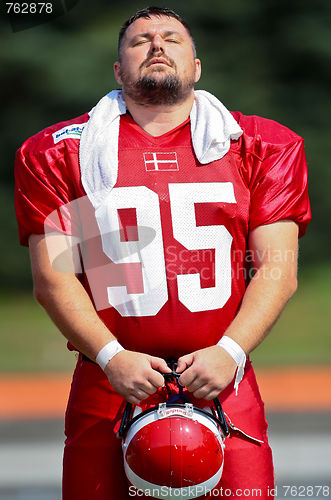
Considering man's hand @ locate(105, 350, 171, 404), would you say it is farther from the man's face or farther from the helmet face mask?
the man's face

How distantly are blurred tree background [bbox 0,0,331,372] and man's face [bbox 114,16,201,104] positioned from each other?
7.79m

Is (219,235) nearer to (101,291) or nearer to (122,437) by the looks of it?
(101,291)

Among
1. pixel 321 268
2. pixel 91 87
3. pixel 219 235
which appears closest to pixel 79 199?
pixel 219 235

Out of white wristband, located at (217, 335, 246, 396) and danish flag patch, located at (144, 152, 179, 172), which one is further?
danish flag patch, located at (144, 152, 179, 172)

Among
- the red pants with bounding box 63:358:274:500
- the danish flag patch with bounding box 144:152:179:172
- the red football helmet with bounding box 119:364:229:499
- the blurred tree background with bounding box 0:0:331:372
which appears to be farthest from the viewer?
the blurred tree background with bounding box 0:0:331:372

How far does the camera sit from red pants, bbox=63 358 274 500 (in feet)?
8.40

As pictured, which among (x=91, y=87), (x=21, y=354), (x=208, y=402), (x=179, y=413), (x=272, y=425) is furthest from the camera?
(x=91, y=87)

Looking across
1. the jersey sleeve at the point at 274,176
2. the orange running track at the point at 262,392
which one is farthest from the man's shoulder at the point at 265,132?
the orange running track at the point at 262,392

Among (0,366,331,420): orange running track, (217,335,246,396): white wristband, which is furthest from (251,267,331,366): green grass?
(217,335,246,396): white wristband

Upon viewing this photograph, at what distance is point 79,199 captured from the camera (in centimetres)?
267

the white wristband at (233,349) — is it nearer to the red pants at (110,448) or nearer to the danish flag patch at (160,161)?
the red pants at (110,448)

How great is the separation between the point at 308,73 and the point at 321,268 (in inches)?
96.6

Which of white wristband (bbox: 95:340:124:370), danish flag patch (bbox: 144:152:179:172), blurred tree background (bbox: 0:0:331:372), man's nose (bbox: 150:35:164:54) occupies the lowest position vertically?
white wristband (bbox: 95:340:124:370)

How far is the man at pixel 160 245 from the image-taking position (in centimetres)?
258
